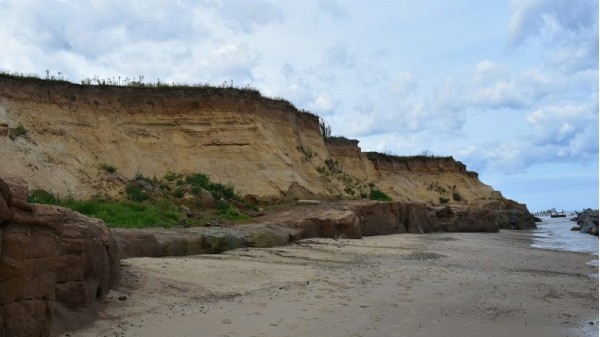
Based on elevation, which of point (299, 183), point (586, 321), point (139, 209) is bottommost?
point (586, 321)

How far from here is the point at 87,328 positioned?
583 centimetres

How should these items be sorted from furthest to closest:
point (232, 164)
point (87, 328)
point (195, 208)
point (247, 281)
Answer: point (232, 164) < point (195, 208) < point (247, 281) < point (87, 328)

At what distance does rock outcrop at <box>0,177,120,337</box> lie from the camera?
189 inches

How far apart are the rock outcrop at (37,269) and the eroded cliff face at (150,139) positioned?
13.7 metres

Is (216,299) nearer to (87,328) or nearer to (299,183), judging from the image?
(87,328)

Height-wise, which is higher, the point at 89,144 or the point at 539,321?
the point at 89,144

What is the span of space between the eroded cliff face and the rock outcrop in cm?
1371

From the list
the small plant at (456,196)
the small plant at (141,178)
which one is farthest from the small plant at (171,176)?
the small plant at (456,196)

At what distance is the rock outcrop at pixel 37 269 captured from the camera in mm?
4809

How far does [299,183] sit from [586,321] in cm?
1783

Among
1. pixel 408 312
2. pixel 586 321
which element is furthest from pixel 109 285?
pixel 586 321

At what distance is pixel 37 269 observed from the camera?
16.7ft

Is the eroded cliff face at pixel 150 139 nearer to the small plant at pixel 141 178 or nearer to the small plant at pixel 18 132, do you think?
the small plant at pixel 18 132

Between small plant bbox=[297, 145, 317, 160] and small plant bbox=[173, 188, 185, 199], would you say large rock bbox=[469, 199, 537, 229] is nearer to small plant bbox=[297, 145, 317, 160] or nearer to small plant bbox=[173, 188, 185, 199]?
small plant bbox=[297, 145, 317, 160]
